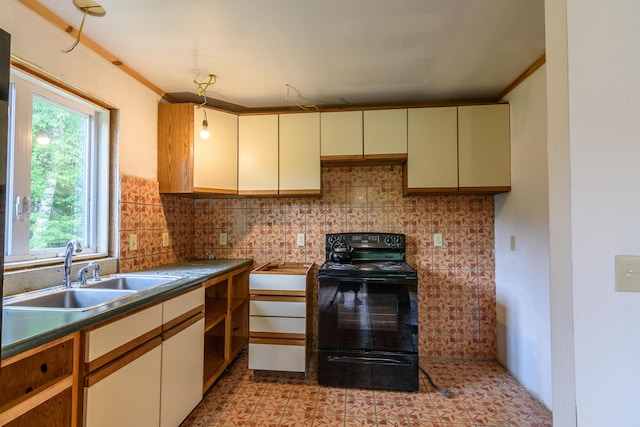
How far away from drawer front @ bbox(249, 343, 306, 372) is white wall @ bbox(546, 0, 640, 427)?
1618 mm

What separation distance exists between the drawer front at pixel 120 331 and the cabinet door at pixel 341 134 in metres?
1.62

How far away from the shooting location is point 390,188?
2641 millimetres

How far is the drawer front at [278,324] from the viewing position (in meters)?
2.17

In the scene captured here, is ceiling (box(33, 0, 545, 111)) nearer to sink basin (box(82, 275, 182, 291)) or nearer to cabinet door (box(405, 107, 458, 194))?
cabinet door (box(405, 107, 458, 194))

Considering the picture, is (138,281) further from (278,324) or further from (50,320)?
(278,324)

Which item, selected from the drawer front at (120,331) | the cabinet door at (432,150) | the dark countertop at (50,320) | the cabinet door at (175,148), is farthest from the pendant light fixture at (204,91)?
the cabinet door at (432,150)

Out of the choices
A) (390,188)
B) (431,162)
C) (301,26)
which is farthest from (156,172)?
(431,162)

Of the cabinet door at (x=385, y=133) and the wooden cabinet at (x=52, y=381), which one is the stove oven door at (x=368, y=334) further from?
the wooden cabinet at (x=52, y=381)

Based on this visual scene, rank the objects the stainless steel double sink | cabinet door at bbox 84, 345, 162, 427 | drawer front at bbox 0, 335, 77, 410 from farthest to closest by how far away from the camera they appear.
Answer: the stainless steel double sink
cabinet door at bbox 84, 345, 162, 427
drawer front at bbox 0, 335, 77, 410

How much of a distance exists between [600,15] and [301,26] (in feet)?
4.01

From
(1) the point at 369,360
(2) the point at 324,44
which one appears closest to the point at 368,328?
(1) the point at 369,360

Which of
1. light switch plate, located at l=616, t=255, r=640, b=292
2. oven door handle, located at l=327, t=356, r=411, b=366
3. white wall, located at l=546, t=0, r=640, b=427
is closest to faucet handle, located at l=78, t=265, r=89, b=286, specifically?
oven door handle, located at l=327, t=356, r=411, b=366

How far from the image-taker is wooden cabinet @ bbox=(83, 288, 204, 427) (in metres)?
1.08

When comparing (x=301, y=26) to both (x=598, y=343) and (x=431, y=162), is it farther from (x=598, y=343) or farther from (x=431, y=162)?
(x=598, y=343)
